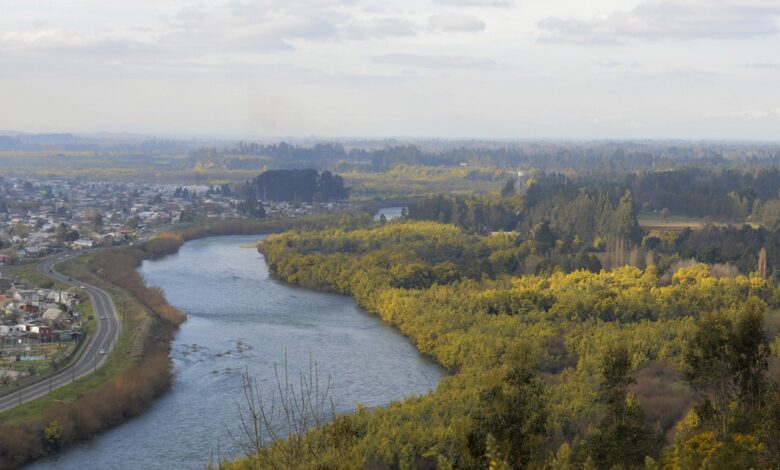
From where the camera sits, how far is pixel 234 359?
1741 centimetres

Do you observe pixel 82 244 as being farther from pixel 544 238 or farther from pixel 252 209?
pixel 544 238

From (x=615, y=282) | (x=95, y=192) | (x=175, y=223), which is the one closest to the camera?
(x=615, y=282)

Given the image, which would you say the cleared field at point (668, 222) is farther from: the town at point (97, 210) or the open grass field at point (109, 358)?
the open grass field at point (109, 358)

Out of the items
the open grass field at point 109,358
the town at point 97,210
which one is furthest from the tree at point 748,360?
the town at point 97,210

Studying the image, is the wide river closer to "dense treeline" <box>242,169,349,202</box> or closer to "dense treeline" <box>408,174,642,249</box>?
"dense treeline" <box>408,174,642,249</box>

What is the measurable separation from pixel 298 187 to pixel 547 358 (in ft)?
110

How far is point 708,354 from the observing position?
1002 centimetres

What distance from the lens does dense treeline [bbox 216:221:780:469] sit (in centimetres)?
821

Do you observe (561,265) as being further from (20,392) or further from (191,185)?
(191,185)

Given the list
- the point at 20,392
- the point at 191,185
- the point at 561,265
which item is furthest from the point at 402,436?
the point at 191,185

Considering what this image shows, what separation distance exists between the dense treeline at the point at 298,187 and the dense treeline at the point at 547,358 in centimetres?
1557

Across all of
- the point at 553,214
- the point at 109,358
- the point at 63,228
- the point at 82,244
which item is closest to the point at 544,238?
the point at 553,214

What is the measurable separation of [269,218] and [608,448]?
32.2 meters

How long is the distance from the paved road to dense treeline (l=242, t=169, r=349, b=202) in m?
23.5
